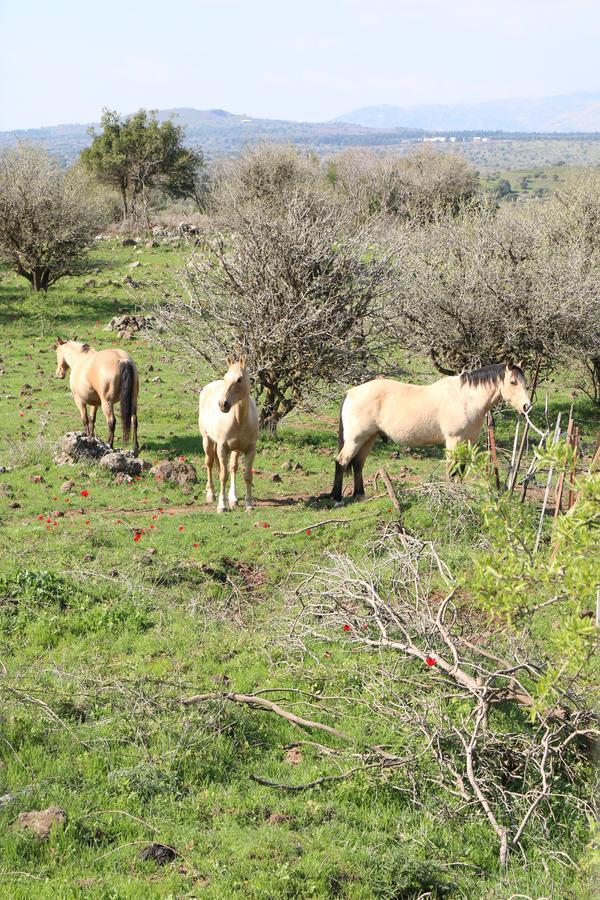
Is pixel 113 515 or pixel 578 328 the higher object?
pixel 578 328

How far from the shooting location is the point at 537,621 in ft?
28.4

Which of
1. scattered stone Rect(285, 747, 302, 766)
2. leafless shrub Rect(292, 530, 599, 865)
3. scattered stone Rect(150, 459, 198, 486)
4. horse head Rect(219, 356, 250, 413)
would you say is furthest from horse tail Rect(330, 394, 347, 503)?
scattered stone Rect(285, 747, 302, 766)

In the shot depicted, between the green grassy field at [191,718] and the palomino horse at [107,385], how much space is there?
2122 millimetres

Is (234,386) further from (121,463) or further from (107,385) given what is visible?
(107,385)

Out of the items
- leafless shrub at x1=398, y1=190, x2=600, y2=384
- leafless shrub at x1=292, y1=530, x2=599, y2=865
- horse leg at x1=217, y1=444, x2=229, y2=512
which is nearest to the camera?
leafless shrub at x1=292, y1=530, x2=599, y2=865

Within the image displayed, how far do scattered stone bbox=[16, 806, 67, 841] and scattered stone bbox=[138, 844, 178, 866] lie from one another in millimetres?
586

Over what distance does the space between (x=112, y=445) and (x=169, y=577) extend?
278 inches

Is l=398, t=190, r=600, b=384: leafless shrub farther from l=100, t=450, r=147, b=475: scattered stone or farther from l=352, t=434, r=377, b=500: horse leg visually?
l=100, t=450, r=147, b=475: scattered stone

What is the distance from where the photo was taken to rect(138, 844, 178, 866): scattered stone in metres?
5.04

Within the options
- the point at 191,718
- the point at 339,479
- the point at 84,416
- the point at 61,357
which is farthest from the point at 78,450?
the point at 191,718

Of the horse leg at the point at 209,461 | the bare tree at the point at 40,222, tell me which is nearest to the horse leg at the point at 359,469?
the horse leg at the point at 209,461

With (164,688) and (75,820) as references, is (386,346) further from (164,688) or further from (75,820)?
(75,820)

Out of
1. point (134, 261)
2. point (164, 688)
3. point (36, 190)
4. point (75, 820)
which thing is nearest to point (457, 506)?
point (164, 688)

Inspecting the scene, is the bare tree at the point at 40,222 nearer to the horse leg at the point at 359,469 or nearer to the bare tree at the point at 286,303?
the bare tree at the point at 286,303
